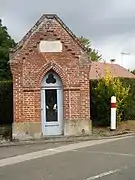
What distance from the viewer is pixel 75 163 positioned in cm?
1306

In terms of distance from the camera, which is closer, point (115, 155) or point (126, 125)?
point (115, 155)

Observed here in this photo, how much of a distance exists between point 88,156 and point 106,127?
27.5 feet

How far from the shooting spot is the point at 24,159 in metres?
14.4

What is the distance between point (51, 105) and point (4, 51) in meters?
34.6

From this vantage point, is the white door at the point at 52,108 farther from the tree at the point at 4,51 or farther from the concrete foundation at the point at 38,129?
the tree at the point at 4,51

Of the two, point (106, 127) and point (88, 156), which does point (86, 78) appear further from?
point (88, 156)

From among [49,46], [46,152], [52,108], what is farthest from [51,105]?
[46,152]

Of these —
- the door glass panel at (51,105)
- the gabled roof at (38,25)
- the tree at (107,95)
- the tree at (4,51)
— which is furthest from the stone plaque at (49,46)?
the tree at (4,51)

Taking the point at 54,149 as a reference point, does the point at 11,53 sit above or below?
above

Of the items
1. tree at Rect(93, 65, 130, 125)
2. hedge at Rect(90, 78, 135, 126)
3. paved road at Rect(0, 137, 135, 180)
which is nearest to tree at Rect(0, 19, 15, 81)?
hedge at Rect(90, 78, 135, 126)

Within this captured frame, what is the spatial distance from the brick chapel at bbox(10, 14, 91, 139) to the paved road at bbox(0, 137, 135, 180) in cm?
241

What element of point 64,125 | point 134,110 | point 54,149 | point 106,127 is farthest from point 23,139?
point 134,110

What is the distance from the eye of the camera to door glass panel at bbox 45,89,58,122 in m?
20.4

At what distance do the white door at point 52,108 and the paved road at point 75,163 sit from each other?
2626mm
